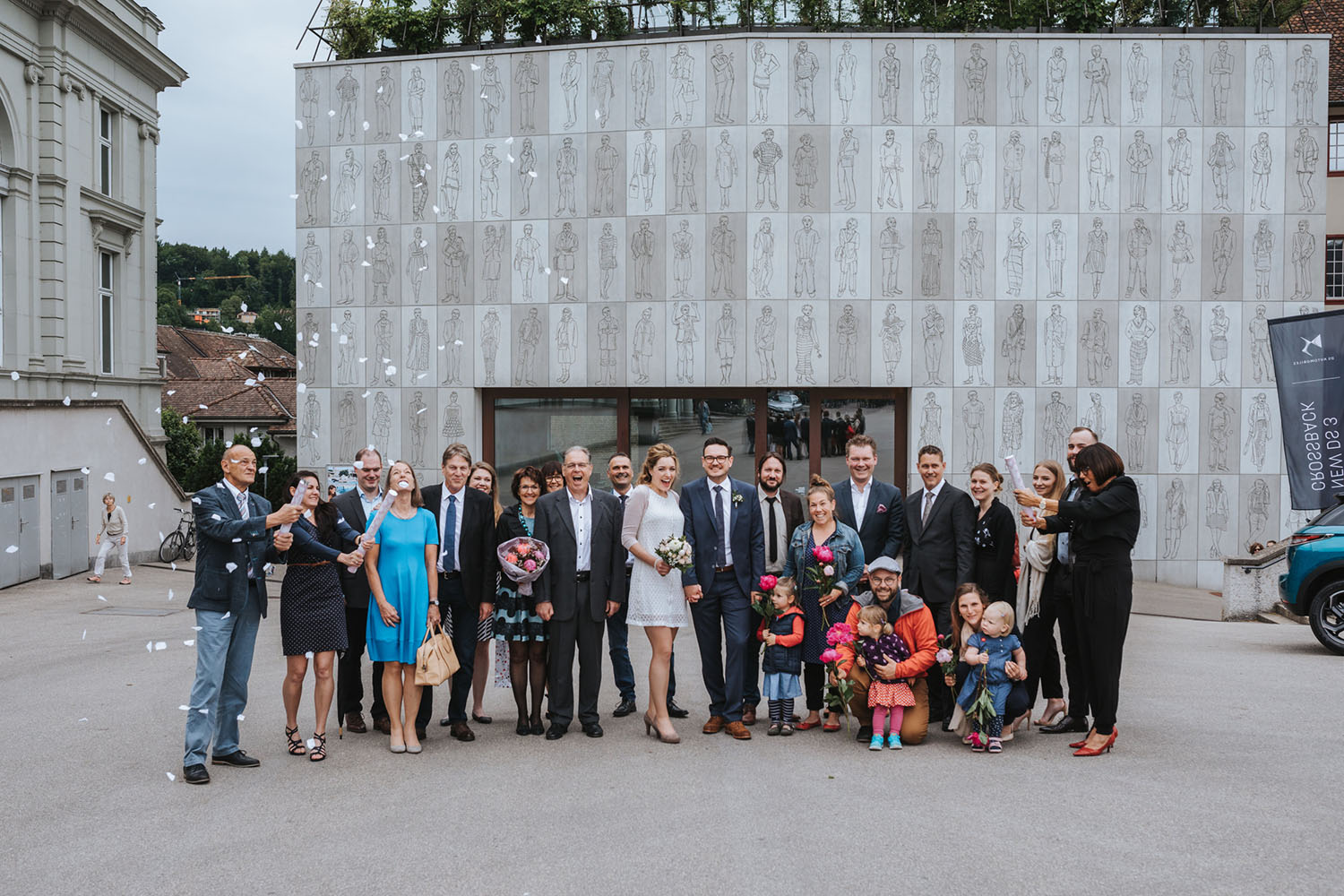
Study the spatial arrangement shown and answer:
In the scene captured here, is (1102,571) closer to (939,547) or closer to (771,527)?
(939,547)

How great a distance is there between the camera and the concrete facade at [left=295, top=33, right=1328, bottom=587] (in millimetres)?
18766

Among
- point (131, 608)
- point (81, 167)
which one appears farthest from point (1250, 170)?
point (81, 167)

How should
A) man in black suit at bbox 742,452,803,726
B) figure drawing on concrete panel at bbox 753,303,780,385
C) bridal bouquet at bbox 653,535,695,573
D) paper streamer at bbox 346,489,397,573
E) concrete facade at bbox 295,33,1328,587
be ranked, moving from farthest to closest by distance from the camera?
1. figure drawing on concrete panel at bbox 753,303,780,385
2. concrete facade at bbox 295,33,1328,587
3. man in black suit at bbox 742,452,803,726
4. bridal bouquet at bbox 653,535,695,573
5. paper streamer at bbox 346,489,397,573

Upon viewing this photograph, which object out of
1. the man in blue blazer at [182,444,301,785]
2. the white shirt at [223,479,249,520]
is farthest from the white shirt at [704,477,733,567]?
the white shirt at [223,479,249,520]

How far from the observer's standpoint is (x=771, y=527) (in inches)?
327

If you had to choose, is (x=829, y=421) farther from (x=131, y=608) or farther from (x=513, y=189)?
(x=131, y=608)

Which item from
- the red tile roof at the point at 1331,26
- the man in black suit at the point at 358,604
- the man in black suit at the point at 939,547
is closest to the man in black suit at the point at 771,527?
the man in black suit at the point at 939,547

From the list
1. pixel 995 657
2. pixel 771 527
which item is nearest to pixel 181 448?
pixel 771 527

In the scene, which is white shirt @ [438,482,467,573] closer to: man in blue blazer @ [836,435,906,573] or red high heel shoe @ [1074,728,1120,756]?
man in blue blazer @ [836,435,906,573]

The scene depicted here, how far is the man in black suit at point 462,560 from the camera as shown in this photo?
25.7 ft

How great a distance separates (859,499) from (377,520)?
11.7 ft

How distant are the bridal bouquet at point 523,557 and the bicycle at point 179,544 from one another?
19.5 m

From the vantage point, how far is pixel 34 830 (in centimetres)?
556

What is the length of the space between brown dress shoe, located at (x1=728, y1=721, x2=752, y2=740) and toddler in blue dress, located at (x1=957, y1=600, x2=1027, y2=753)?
147cm
